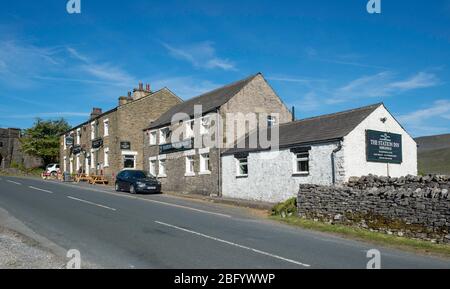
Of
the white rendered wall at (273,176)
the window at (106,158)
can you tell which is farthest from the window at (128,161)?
the white rendered wall at (273,176)

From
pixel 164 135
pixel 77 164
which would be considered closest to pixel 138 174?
pixel 164 135

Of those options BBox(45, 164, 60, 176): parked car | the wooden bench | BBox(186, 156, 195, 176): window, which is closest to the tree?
BBox(45, 164, 60, 176): parked car

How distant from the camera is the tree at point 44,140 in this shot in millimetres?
61812

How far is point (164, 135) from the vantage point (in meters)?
34.4

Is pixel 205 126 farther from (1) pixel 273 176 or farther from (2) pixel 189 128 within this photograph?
(1) pixel 273 176

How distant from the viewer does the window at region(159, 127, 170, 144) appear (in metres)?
33.5

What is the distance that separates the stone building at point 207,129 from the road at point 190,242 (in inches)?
453

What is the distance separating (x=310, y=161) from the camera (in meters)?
20.7

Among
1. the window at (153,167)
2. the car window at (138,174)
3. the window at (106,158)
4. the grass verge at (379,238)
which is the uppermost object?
the window at (106,158)

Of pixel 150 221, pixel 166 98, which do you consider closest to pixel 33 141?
pixel 166 98

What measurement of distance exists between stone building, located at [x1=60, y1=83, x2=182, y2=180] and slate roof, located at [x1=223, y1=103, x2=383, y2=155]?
657 inches

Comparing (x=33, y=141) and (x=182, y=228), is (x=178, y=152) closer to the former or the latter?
(x=182, y=228)

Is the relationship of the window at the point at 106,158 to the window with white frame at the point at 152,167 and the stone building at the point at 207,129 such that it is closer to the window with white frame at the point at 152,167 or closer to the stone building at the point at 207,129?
the window with white frame at the point at 152,167

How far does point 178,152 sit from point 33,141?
39.4 m
